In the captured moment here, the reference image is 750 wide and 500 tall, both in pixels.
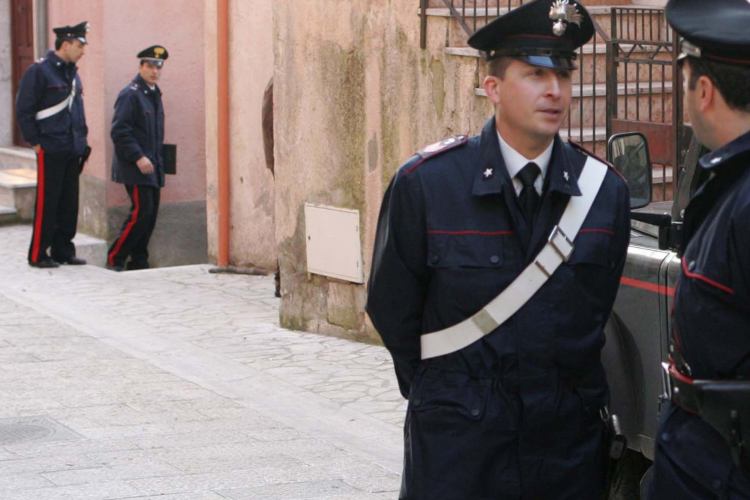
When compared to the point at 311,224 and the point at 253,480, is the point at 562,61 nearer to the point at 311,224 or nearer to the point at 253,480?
the point at 253,480

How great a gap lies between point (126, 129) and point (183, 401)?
6.45 m

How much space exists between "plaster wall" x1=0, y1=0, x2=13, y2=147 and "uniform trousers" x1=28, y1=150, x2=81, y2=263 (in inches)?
191

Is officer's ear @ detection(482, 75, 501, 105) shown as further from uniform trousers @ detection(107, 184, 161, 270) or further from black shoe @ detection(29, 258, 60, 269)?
uniform trousers @ detection(107, 184, 161, 270)

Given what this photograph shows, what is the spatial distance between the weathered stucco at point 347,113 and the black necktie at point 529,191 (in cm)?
480

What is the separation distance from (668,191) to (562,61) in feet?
17.5

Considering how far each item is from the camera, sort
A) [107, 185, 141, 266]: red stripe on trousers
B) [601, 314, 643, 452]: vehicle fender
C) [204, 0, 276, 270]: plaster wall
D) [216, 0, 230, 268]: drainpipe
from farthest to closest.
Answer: [107, 185, 141, 266]: red stripe on trousers, [216, 0, 230, 268]: drainpipe, [204, 0, 276, 270]: plaster wall, [601, 314, 643, 452]: vehicle fender

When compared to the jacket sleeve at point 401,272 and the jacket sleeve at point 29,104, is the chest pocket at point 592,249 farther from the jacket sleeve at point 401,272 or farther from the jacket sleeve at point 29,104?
the jacket sleeve at point 29,104

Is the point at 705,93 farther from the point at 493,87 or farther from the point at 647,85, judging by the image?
the point at 647,85

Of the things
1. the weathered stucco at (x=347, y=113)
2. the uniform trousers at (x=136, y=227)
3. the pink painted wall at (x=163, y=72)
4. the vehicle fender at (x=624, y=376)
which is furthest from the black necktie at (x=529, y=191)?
the pink painted wall at (x=163, y=72)

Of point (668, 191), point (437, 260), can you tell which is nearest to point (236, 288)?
point (668, 191)

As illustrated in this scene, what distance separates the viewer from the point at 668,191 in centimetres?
913

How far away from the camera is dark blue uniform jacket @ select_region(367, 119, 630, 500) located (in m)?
3.80

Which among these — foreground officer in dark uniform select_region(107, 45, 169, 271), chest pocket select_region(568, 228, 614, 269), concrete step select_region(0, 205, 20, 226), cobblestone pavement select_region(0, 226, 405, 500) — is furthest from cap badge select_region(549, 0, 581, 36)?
concrete step select_region(0, 205, 20, 226)

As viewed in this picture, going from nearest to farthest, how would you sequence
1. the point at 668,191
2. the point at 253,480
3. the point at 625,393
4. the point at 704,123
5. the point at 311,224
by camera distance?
the point at 704,123 → the point at 625,393 → the point at 253,480 → the point at 668,191 → the point at 311,224
